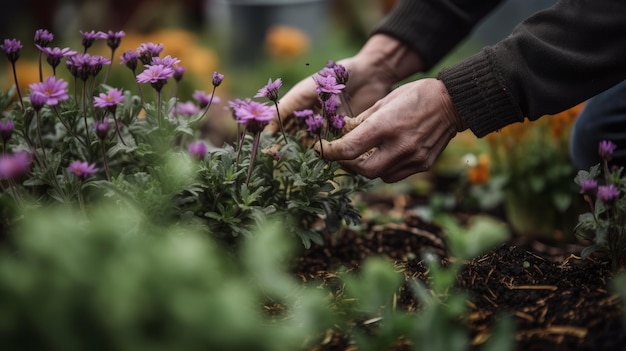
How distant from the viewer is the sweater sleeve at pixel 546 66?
155 cm

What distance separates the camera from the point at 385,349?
1184 mm

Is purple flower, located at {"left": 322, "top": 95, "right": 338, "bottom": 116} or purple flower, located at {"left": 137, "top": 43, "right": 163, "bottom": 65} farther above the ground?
purple flower, located at {"left": 137, "top": 43, "right": 163, "bottom": 65}

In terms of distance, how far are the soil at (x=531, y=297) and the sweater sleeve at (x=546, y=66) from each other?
35cm

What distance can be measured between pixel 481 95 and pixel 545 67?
0.52 feet

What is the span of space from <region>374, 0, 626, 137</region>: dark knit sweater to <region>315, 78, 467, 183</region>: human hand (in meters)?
0.05

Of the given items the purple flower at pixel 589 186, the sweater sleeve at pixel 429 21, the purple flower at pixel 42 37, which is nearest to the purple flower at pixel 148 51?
the purple flower at pixel 42 37

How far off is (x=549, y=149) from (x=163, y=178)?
1.56 meters

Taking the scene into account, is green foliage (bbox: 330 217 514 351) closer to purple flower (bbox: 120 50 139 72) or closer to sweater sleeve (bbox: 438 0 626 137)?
sweater sleeve (bbox: 438 0 626 137)

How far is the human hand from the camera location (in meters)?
1.58

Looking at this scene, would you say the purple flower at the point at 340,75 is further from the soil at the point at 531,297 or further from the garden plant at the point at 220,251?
the soil at the point at 531,297

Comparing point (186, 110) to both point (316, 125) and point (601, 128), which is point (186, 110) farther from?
point (601, 128)

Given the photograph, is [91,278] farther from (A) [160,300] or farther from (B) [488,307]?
(B) [488,307]

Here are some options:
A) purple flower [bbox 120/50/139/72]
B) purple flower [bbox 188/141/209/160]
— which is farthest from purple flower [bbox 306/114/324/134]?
purple flower [bbox 120/50/139/72]

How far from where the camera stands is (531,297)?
4.61 ft
